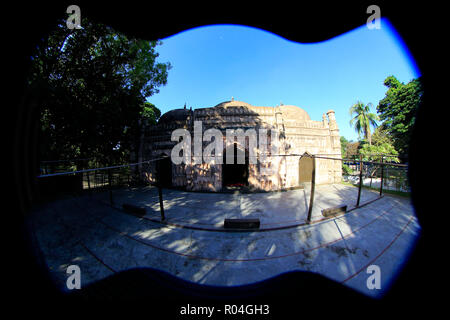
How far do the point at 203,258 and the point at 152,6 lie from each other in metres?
4.62

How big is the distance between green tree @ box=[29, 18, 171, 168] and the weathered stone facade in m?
2.93

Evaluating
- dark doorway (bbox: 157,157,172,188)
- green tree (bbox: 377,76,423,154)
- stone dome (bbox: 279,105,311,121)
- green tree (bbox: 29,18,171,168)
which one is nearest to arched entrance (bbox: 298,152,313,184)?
stone dome (bbox: 279,105,311,121)

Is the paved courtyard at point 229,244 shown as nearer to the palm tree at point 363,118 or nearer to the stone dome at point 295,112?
the stone dome at point 295,112

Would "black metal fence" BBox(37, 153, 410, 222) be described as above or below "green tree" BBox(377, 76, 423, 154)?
below

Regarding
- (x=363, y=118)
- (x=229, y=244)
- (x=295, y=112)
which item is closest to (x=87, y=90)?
(x=229, y=244)

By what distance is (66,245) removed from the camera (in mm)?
2928

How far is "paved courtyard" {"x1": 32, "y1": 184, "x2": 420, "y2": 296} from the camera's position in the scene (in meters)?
2.20

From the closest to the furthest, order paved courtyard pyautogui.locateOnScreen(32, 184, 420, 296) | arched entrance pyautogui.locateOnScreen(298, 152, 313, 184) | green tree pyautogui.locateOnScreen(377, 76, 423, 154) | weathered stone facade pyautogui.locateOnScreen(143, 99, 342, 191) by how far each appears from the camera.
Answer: paved courtyard pyautogui.locateOnScreen(32, 184, 420, 296) < weathered stone facade pyautogui.locateOnScreen(143, 99, 342, 191) < green tree pyautogui.locateOnScreen(377, 76, 423, 154) < arched entrance pyautogui.locateOnScreen(298, 152, 313, 184)

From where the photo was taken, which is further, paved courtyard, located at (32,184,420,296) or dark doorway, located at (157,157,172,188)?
dark doorway, located at (157,157,172,188)

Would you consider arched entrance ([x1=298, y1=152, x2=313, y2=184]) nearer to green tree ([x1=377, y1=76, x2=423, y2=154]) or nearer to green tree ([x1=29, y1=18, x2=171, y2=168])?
green tree ([x1=377, y1=76, x2=423, y2=154])

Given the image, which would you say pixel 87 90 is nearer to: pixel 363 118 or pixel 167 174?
pixel 167 174

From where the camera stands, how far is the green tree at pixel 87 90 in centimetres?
569

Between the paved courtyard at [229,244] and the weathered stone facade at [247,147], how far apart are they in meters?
3.74
